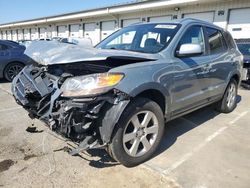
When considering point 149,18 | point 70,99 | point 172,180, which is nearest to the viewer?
point 70,99

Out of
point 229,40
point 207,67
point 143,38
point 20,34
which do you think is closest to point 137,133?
point 143,38

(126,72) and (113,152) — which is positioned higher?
(126,72)

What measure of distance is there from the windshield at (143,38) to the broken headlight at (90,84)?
1.11m

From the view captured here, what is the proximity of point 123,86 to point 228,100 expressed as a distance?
3.58 metres

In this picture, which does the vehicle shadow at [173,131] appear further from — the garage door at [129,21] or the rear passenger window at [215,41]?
the garage door at [129,21]

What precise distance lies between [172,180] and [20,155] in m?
2.04

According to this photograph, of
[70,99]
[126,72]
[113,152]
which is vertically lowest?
[113,152]

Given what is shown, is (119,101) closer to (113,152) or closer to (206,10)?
(113,152)

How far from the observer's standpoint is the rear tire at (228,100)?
5.50 meters

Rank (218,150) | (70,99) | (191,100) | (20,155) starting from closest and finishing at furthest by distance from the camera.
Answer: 1. (70,99)
2. (20,155)
3. (218,150)
4. (191,100)

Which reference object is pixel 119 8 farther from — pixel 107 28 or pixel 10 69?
pixel 10 69

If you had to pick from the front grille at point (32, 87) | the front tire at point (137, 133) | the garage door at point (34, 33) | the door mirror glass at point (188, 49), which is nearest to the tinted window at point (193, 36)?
the door mirror glass at point (188, 49)

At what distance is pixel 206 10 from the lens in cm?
1457

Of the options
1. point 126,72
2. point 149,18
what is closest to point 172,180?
point 126,72
